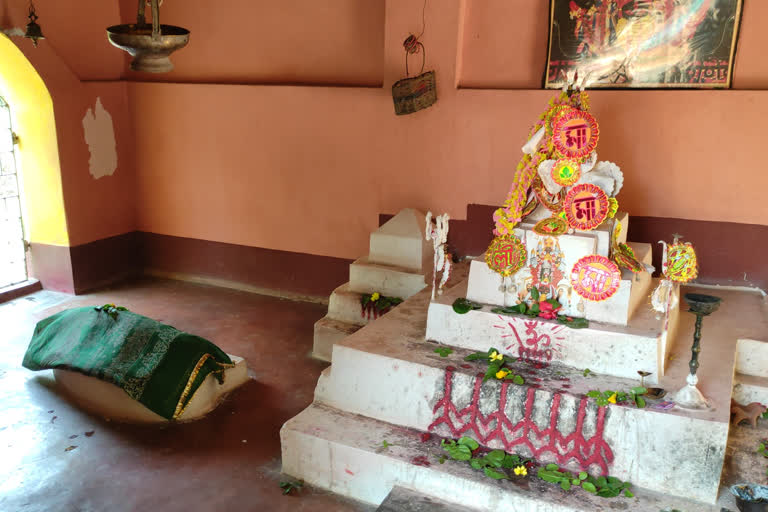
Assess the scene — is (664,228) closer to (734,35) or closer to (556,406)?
(734,35)

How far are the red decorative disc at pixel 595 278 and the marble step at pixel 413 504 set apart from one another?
1660 mm

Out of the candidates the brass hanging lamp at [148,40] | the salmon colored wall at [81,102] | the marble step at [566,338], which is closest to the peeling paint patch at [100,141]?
the salmon colored wall at [81,102]

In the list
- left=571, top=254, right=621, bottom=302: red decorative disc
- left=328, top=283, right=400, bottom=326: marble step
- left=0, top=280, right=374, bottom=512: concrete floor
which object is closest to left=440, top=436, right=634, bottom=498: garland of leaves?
left=0, top=280, right=374, bottom=512: concrete floor

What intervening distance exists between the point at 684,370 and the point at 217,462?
10.7 feet

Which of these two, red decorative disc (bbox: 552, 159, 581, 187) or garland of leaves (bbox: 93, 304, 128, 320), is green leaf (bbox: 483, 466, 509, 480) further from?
garland of leaves (bbox: 93, 304, 128, 320)

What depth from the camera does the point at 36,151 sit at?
7.21m

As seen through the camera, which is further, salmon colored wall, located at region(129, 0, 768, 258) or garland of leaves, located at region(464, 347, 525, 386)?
salmon colored wall, located at region(129, 0, 768, 258)

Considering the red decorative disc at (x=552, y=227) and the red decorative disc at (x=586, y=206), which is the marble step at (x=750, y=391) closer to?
the red decorative disc at (x=586, y=206)

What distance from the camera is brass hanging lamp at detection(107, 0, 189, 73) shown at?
3617 millimetres

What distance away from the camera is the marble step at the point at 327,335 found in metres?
5.89

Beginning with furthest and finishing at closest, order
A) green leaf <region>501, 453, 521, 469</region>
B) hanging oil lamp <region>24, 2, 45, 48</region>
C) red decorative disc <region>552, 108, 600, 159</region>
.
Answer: hanging oil lamp <region>24, 2, 45, 48</region> < red decorative disc <region>552, 108, 600, 159</region> < green leaf <region>501, 453, 521, 469</region>

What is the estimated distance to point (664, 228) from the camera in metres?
5.80

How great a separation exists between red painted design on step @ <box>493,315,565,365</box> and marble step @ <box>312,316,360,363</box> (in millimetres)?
1862

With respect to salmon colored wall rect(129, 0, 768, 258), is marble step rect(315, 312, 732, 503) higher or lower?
lower
